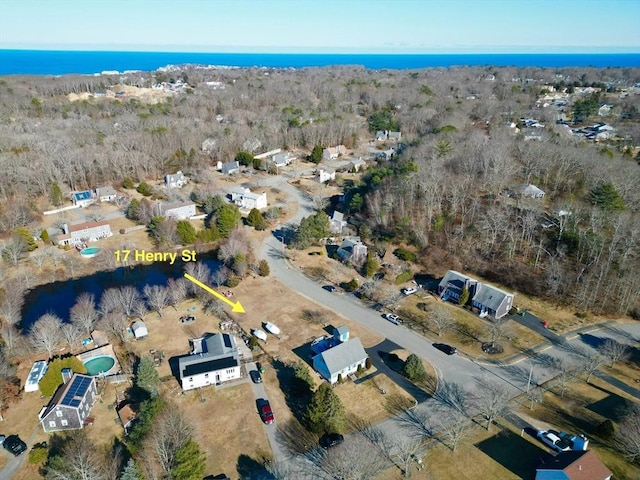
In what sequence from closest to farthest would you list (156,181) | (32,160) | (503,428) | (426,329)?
(503,428) → (426,329) → (32,160) → (156,181)

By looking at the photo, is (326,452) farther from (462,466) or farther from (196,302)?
(196,302)

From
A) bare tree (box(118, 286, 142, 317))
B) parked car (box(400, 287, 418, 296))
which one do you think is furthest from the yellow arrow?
parked car (box(400, 287, 418, 296))

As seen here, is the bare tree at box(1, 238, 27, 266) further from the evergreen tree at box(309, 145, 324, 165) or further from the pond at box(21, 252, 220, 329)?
the evergreen tree at box(309, 145, 324, 165)

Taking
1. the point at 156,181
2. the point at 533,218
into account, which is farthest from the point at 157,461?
the point at 156,181

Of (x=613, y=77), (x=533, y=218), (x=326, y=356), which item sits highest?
(x=613, y=77)

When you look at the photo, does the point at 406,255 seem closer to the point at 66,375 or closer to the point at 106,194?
the point at 66,375

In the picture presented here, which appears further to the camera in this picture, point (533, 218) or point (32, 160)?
point (32, 160)
